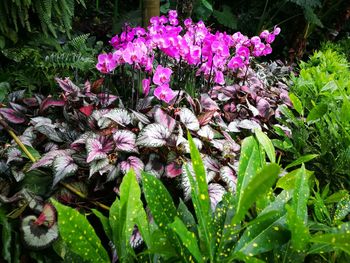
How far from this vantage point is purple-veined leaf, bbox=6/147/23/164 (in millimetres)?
1380

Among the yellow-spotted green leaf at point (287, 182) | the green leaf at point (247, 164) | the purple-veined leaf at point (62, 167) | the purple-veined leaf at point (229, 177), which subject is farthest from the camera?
the purple-veined leaf at point (229, 177)

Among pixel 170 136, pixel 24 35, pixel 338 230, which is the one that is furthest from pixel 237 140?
pixel 24 35

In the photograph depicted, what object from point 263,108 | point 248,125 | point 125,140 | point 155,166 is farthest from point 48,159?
point 263,108

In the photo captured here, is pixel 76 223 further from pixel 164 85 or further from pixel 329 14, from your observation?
pixel 329 14

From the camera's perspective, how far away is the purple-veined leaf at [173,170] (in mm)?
1375

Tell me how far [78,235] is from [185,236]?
0.26m

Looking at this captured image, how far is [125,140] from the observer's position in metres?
1.46

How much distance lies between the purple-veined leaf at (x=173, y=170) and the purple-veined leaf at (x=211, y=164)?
0.46 ft

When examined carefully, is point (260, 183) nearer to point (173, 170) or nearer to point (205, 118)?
point (173, 170)

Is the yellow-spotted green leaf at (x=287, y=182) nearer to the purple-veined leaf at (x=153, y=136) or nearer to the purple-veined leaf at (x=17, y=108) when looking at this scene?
the purple-veined leaf at (x=153, y=136)

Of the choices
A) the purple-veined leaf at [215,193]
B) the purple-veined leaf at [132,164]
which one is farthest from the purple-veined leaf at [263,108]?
the purple-veined leaf at [132,164]

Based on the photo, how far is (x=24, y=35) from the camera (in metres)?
2.48

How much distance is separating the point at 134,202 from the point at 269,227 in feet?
1.08

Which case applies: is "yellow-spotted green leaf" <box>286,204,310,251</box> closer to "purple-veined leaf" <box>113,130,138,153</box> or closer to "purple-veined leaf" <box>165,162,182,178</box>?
"purple-veined leaf" <box>165,162,182,178</box>
